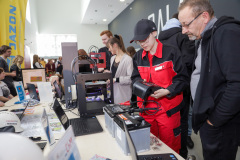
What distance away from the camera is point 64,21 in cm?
966

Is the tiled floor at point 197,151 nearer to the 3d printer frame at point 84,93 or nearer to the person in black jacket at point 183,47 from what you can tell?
the person in black jacket at point 183,47

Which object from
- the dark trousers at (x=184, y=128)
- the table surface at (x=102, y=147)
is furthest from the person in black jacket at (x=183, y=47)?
the table surface at (x=102, y=147)

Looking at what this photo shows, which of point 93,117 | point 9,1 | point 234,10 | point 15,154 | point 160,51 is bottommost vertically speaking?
point 93,117

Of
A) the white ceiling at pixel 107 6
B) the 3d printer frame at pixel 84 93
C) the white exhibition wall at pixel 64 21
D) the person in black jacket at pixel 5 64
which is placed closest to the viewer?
the 3d printer frame at pixel 84 93

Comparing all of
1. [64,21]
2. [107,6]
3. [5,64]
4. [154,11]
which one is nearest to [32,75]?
[5,64]

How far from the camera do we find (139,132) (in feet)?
2.91

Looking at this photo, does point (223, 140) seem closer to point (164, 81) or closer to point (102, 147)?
point (164, 81)

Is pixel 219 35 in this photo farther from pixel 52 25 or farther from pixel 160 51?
pixel 52 25

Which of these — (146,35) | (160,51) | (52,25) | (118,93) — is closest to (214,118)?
(160,51)

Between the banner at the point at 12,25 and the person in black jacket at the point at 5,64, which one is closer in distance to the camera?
the person in black jacket at the point at 5,64

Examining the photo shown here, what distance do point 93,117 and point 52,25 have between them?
946 centimetres

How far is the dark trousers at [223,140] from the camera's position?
97 centimetres

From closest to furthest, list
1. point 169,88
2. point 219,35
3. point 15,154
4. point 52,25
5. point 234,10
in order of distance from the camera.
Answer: point 15,154 → point 219,35 → point 169,88 → point 234,10 → point 52,25

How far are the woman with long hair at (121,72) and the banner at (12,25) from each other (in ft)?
10.5
